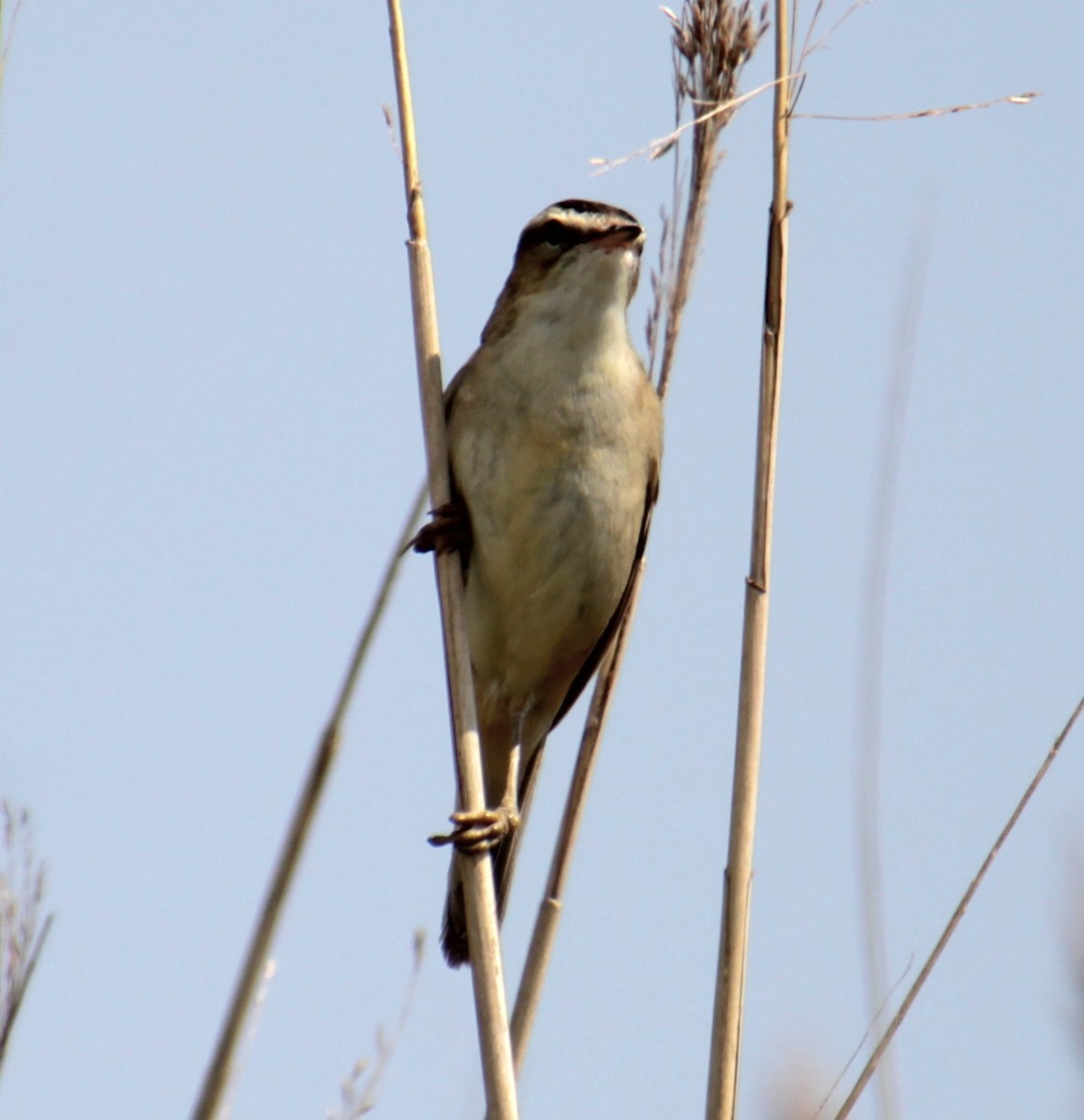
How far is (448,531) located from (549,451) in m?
0.28

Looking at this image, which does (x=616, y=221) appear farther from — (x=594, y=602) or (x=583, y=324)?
(x=594, y=602)

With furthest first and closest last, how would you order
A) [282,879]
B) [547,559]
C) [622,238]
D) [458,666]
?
[547,559] < [622,238] < [458,666] < [282,879]

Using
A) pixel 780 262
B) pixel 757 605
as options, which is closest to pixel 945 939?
pixel 757 605

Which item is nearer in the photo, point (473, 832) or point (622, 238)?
point (473, 832)

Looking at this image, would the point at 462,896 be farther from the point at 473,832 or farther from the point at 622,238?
the point at 622,238

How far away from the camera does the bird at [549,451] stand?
10.3 ft

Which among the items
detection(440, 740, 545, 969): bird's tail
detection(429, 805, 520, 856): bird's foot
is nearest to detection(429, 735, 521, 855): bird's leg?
detection(429, 805, 520, 856): bird's foot

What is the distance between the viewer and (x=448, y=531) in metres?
3.05

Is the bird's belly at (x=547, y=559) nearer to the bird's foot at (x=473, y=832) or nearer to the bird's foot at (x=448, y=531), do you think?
the bird's foot at (x=448, y=531)

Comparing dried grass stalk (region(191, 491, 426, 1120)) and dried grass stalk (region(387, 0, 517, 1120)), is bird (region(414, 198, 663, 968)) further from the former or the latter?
dried grass stalk (region(191, 491, 426, 1120))

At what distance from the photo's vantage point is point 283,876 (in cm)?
154

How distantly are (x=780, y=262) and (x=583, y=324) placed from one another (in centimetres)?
94

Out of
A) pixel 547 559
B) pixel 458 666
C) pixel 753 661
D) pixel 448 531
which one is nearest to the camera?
pixel 753 661

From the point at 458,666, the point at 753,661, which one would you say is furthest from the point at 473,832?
the point at 753,661
